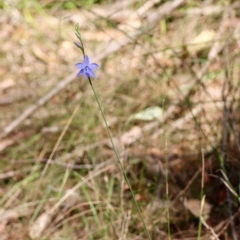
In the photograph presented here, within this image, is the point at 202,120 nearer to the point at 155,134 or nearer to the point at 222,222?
the point at 155,134

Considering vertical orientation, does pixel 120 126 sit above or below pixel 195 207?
above

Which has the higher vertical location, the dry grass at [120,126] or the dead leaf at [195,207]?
the dry grass at [120,126]

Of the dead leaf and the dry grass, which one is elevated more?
the dry grass

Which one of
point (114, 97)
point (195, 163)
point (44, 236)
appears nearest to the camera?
point (44, 236)

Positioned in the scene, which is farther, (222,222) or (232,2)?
(232,2)

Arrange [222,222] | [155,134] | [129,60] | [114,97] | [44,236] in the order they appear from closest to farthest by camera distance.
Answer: [222,222] < [44,236] < [155,134] < [114,97] < [129,60]

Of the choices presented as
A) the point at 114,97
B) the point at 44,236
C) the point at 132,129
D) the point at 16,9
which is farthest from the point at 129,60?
the point at 44,236

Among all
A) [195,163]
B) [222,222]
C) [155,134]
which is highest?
[155,134]

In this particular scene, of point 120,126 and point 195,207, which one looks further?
point 120,126
